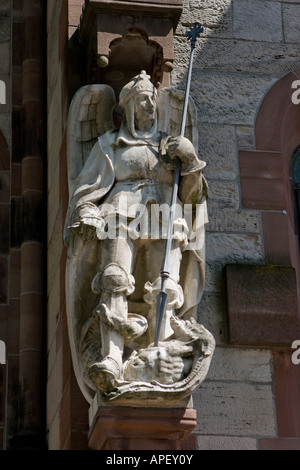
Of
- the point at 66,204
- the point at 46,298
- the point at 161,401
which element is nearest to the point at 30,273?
the point at 46,298

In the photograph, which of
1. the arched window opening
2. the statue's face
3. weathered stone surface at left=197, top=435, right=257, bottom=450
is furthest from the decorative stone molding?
weathered stone surface at left=197, top=435, right=257, bottom=450

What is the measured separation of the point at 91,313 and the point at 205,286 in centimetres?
95

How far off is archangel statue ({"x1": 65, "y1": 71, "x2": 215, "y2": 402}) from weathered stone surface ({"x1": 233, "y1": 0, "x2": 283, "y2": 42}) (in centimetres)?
118

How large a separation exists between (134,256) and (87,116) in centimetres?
110

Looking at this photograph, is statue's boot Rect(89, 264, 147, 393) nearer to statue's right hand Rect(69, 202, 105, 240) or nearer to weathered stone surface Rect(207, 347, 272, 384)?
statue's right hand Rect(69, 202, 105, 240)

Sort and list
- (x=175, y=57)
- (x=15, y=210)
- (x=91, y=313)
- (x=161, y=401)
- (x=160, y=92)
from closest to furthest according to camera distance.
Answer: (x=161, y=401) → (x=91, y=313) → (x=160, y=92) → (x=175, y=57) → (x=15, y=210)

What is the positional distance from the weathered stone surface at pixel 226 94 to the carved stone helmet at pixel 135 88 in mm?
745

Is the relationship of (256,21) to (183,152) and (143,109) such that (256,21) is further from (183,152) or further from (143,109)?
(183,152)

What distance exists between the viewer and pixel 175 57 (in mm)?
9797

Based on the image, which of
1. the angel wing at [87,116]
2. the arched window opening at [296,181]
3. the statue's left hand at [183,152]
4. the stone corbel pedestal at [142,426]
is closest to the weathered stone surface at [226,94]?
the arched window opening at [296,181]

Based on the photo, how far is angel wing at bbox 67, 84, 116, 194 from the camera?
9156mm

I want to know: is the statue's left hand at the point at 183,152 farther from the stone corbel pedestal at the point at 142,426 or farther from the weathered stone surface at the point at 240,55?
the stone corbel pedestal at the point at 142,426

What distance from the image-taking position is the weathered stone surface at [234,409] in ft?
29.0
